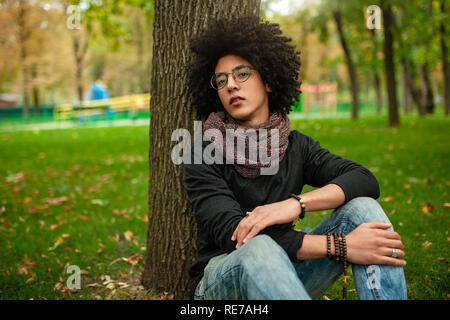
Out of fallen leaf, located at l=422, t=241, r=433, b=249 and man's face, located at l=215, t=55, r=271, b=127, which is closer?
man's face, located at l=215, t=55, r=271, b=127

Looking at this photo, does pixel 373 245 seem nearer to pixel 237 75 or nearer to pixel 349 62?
pixel 237 75

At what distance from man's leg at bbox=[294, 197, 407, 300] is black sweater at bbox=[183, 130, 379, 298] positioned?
0.13 meters

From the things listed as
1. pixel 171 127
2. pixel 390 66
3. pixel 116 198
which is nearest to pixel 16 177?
pixel 116 198

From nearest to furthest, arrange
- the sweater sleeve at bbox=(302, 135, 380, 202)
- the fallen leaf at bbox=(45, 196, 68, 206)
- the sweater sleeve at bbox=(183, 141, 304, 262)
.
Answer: the sweater sleeve at bbox=(183, 141, 304, 262)
the sweater sleeve at bbox=(302, 135, 380, 202)
the fallen leaf at bbox=(45, 196, 68, 206)

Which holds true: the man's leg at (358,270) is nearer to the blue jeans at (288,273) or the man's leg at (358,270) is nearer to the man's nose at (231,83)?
the blue jeans at (288,273)

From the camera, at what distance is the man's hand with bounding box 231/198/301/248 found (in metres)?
1.96

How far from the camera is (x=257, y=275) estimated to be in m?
1.73

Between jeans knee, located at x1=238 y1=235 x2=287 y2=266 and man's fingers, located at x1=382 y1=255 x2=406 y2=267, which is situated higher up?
jeans knee, located at x1=238 y1=235 x2=287 y2=266

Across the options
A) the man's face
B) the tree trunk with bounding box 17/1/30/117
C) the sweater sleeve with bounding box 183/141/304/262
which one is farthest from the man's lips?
the tree trunk with bounding box 17/1/30/117

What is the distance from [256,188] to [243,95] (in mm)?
577

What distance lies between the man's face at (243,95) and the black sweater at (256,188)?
270mm

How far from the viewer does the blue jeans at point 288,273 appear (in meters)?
1.71

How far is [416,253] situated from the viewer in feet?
11.5

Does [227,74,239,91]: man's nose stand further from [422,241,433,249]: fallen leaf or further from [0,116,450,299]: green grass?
[422,241,433,249]: fallen leaf
